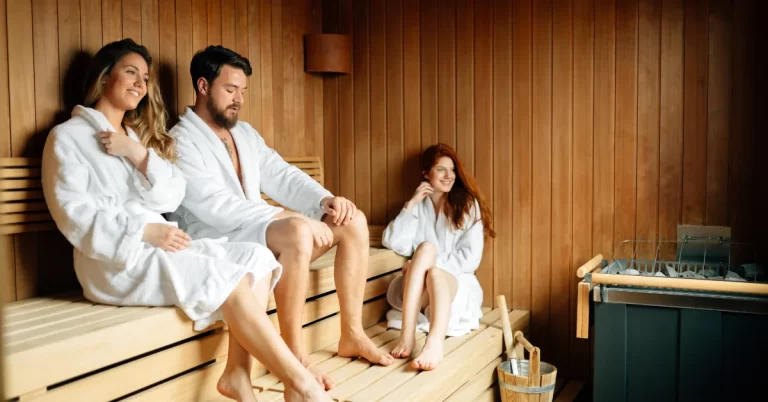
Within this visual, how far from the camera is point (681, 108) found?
325cm

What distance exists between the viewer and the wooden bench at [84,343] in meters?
1.80

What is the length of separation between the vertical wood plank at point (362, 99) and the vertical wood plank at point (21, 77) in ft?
5.93

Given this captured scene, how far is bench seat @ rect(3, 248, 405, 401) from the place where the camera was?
1786 mm

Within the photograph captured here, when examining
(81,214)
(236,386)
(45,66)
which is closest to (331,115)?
(45,66)

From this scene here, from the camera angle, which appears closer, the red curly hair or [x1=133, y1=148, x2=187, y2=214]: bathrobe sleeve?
[x1=133, y1=148, x2=187, y2=214]: bathrobe sleeve

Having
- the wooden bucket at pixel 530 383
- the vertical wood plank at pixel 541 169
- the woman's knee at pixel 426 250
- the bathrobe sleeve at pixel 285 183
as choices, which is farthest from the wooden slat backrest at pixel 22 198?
the vertical wood plank at pixel 541 169

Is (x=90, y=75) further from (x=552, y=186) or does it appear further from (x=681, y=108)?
(x=681, y=108)

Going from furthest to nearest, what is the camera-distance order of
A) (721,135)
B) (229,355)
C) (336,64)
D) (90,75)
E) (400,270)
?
(336,64) → (400,270) → (721,135) → (90,75) → (229,355)

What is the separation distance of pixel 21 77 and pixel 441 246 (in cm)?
187

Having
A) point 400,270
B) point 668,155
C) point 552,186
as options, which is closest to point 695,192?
point 668,155

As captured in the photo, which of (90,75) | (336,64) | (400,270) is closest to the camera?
(90,75)

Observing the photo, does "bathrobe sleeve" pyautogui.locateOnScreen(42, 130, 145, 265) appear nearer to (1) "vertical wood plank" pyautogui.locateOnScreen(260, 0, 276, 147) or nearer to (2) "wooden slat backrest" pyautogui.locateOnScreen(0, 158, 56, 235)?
(2) "wooden slat backrest" pyautogui.locateOnScreen(0, 158, 56, 235)

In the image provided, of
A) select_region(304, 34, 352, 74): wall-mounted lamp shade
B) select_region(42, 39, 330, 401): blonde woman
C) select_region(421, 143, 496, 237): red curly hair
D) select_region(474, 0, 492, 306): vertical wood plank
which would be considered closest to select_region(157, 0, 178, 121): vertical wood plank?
select_region(42, 39, 330, 401): blonde woman

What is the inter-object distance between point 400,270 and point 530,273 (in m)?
0.64
